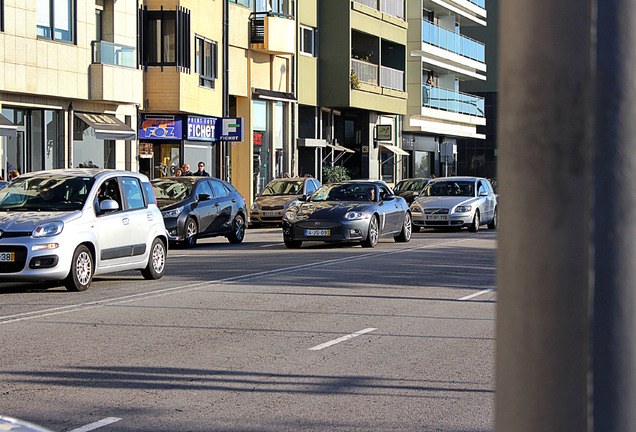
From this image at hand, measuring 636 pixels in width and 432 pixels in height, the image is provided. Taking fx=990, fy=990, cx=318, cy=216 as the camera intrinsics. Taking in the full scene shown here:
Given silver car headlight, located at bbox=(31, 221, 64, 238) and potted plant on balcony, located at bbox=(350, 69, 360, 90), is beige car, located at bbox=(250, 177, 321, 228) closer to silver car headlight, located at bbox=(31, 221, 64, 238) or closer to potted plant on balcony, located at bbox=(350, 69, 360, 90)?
potted plant on balcony, located at bbox=(350, 69, 360, 90)

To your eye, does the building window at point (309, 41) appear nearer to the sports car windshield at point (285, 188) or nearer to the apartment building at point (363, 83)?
the apartment building at point (363, 83)

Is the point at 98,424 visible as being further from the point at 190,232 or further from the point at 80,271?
the point at 190,232

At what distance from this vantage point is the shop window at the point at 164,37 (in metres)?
33.8

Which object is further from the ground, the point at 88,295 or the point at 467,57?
the point at 467,57

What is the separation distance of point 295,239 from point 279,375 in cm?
1351

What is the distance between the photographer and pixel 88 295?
12.9m

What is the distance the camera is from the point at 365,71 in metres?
48.0

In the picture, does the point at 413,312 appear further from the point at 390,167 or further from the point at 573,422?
the point at 390,167

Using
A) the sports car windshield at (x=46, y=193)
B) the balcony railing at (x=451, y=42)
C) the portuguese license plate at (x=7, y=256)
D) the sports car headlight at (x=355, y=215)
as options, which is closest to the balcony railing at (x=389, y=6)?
the balcony railing at (x=451, y=42)

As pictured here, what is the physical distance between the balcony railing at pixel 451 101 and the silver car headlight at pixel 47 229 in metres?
46.0

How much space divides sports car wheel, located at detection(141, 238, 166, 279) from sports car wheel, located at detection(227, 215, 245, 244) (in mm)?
8119

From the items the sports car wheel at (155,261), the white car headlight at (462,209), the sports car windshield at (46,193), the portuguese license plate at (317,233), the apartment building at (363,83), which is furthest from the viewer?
the apartment building at (363,83)

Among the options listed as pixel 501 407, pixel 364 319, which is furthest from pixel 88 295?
pixel 501 407

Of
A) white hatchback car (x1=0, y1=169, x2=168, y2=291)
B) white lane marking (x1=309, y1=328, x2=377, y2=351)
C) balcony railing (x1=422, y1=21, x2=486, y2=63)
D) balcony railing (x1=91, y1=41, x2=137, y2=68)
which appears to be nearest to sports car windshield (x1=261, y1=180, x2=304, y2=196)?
balcony railing (x1=91, y1=41, x2=137, y2=68)
